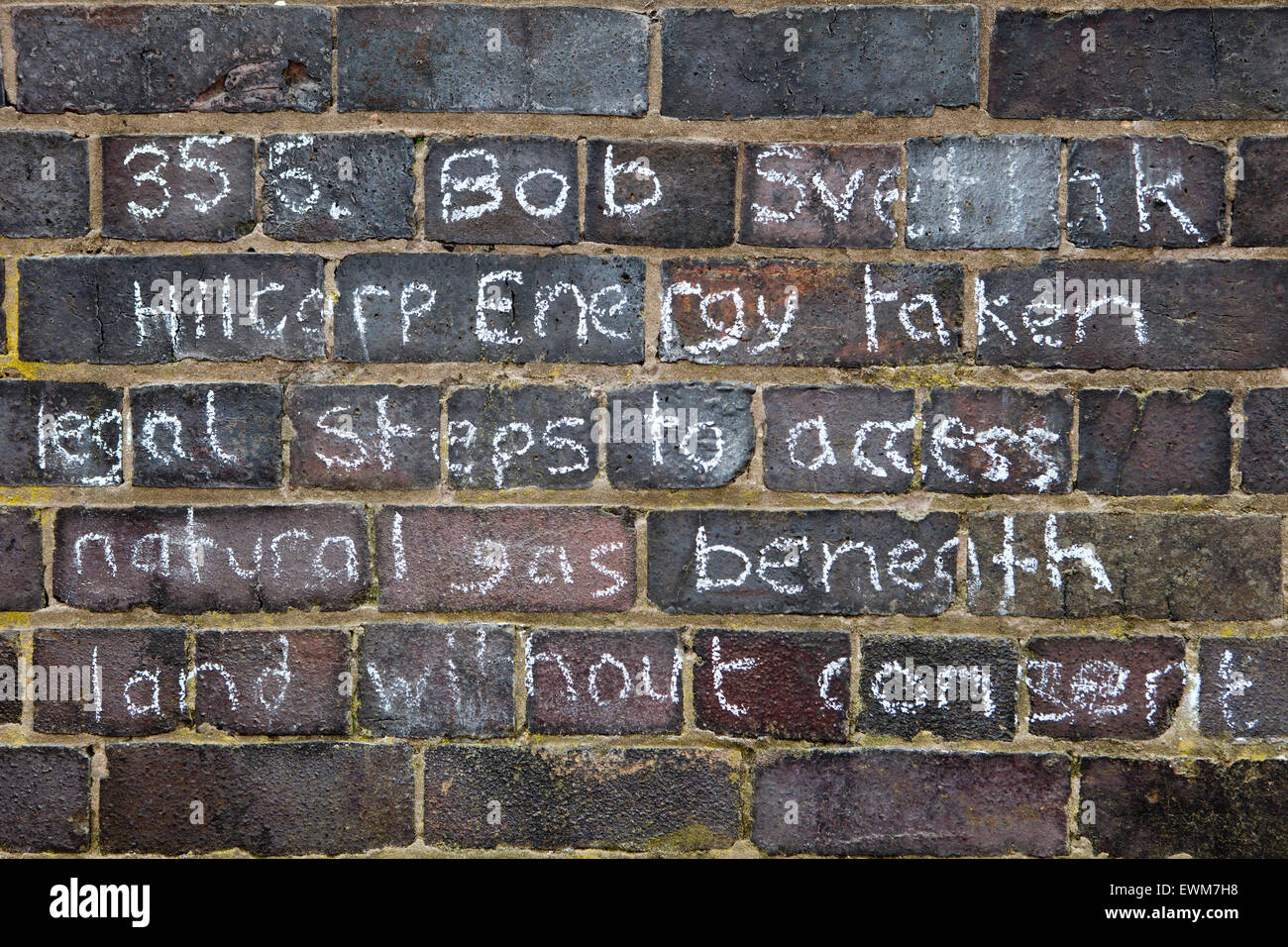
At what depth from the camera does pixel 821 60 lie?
1.17 m

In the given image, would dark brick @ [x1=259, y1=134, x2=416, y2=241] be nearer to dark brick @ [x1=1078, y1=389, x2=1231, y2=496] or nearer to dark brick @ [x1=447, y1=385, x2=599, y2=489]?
dark brick @ [x1=447, y1=385, x2=599, y2=489]

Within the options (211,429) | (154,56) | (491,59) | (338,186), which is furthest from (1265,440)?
(154,56)

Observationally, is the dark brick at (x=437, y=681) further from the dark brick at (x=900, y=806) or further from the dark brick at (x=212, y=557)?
the dark brick at (x=900, y=806)

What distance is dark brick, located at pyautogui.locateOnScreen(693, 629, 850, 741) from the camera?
1.20m

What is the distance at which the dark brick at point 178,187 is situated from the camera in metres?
1.18

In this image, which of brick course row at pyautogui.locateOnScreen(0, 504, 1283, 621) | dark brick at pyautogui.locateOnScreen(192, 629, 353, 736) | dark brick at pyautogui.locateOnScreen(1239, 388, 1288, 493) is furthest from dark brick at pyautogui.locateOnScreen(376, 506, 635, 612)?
dark brick at pyautogui.locateOnScreen(1239, 388, 1288, 493)

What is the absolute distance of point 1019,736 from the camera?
1191mm

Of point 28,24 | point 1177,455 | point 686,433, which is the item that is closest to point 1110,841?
point 1177,455

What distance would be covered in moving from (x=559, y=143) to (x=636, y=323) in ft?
0.88

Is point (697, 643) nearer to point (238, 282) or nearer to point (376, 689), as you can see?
point (376, 689)

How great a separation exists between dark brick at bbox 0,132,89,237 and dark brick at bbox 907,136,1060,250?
1.14m

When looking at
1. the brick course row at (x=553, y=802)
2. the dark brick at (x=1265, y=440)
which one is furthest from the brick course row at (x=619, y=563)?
the brick course row at (x=553, y=802)

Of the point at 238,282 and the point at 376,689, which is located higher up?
the point at 238,282

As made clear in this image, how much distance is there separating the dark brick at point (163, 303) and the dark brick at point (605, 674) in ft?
1.74
